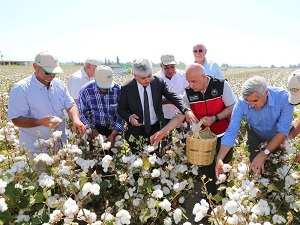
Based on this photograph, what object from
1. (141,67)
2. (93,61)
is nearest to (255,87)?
(141,67)

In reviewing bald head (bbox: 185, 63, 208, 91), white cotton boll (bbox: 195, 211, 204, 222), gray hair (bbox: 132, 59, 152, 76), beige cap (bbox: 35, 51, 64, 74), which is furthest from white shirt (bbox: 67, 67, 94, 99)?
white cotton boll (bbox: 195, 211, 204, 222)

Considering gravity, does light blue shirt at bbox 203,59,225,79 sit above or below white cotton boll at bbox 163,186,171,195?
above

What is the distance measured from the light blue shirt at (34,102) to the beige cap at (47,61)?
0.65 feet

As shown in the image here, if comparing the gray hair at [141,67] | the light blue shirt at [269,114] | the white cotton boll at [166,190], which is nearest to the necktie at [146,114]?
the gray hair at [141,67]

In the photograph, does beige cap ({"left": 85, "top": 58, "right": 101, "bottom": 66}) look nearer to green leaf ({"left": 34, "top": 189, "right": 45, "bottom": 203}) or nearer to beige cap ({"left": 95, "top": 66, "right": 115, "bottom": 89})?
beige cap ({"left": 95, "top": 66, "right": 115, "bottom": 89})

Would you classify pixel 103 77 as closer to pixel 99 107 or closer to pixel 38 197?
pixel 99 107

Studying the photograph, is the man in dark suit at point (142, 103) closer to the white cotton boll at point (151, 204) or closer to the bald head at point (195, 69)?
the bald head at point (195, 69)

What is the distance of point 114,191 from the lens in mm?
2869

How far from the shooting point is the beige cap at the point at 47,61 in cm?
257

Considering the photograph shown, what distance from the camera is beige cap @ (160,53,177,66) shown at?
387 cm

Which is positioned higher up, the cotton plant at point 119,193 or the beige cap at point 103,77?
the beige cap at point 103,77

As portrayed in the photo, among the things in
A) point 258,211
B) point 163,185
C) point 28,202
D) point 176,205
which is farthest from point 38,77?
point 258,211

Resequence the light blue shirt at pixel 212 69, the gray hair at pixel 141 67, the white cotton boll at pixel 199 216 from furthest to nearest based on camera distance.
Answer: the light blue shirt at pixel 212 69, the gray hair at pixel 141 67, the white cotton boll at pixel 199 216

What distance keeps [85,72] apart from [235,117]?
248 cm
